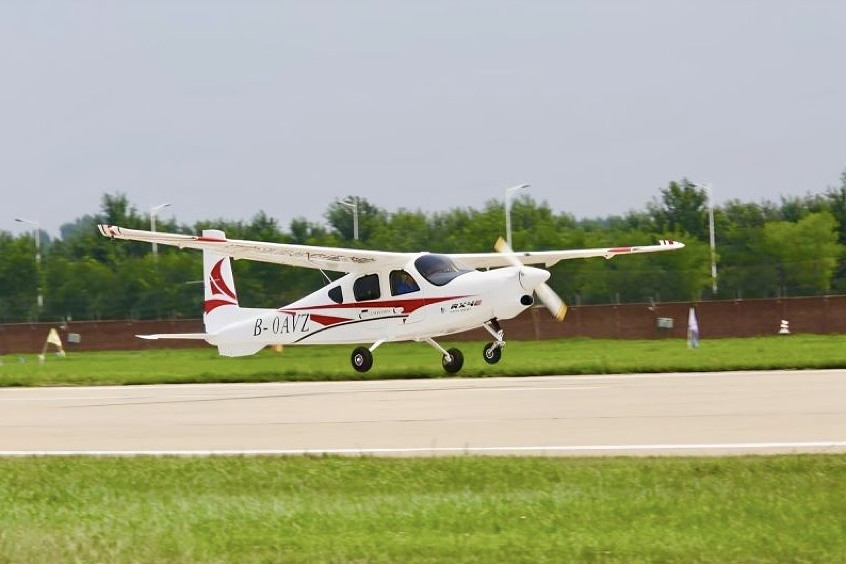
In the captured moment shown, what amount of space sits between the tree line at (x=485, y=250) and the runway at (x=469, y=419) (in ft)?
102

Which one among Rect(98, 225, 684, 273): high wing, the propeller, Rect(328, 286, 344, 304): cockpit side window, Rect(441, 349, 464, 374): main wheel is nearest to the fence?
Rect(98, 225, 684, 273): high wing

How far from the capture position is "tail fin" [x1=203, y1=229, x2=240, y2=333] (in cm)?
3052

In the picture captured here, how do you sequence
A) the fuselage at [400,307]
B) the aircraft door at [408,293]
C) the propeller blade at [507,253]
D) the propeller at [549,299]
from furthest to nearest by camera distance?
the aircraft door at [408,293], the propeller blade at [507,253], the fuselage at [400,307], the propeller at [549,299]

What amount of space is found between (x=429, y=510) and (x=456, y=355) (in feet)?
58.9

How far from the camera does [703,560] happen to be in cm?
797

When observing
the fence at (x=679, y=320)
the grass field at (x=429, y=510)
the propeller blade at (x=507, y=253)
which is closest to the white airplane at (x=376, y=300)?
the propeller blade at (x=507, y=253)

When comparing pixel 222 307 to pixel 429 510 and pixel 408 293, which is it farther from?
pixel 429 510

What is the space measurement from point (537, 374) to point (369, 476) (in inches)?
602

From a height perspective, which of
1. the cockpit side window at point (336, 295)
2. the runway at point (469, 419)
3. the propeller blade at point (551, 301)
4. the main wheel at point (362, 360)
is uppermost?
the cockpit side window at point (336, 295)

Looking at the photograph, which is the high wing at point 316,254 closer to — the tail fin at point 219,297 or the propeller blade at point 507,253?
the propeller blade at point 507,253

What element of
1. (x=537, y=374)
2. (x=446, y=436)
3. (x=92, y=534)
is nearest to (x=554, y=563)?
(x=92, y=534)

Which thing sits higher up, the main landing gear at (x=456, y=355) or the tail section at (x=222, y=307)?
the tail section at (x=222, y=307)

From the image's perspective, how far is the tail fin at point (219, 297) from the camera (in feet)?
100

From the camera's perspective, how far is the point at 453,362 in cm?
2770
